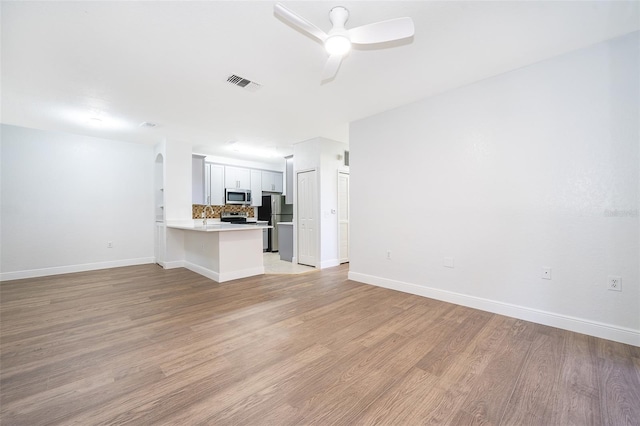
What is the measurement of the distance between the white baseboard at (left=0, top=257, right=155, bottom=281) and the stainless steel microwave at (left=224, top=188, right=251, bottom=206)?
2.20 m

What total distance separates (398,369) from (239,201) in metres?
6.01

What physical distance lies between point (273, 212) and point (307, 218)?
2334 mm

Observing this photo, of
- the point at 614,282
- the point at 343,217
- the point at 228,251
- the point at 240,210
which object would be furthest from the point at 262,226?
the point at 614,282

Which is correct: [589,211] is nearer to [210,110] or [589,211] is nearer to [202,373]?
[202,373]

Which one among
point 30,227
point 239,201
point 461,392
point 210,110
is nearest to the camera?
point 461,392

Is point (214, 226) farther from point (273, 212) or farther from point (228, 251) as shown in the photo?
point (273, 212)

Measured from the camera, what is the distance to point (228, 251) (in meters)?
4.27

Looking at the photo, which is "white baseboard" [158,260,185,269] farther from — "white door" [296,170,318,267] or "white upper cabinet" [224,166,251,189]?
"white door" [296,170,318,267]

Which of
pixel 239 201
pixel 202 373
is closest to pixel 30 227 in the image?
pixel 239 201

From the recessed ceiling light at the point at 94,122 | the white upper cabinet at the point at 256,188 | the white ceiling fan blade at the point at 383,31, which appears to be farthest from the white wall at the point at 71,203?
the white ceiling fan blade at the point at 383,31

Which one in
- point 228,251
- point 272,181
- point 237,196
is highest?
point 272,181

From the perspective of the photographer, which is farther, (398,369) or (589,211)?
(589,211)

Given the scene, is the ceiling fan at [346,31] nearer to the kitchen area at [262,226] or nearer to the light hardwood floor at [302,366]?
the light hardwood floor at [302,366]

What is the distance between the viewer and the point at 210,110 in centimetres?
375
